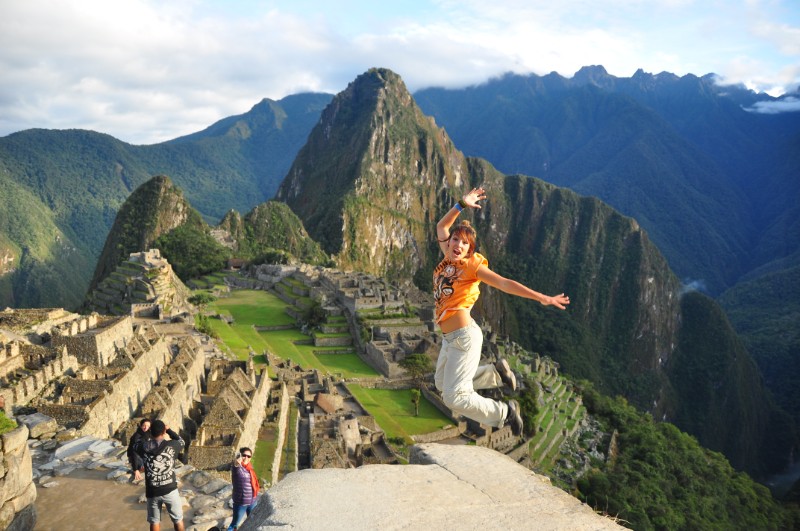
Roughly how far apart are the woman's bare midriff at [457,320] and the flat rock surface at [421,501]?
1802mm

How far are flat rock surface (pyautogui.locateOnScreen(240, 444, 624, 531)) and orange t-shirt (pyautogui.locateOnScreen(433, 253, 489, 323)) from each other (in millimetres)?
2013

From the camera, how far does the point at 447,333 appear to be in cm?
697

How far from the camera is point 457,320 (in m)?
6.88

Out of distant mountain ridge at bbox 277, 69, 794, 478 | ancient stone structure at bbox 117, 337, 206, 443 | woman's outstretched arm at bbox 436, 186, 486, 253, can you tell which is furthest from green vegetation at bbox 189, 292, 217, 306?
distant mountain ridge at bbox 277, 69, 794, 478

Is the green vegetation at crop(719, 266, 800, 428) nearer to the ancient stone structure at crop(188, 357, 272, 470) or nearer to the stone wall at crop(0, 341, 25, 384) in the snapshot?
the ancient stone structure at crop(188, 357, 272, 470)

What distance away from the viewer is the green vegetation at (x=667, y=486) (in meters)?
33.4

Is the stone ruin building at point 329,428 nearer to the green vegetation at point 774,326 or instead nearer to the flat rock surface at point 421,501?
the flat rock surface at point 421,501

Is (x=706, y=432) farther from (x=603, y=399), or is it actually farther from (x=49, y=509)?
(x=49, y=509)

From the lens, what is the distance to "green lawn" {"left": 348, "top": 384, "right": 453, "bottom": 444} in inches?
1140

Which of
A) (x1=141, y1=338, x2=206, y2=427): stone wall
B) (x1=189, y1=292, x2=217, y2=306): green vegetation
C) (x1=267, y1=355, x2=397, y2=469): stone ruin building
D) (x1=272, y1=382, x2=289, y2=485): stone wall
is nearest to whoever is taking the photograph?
(x1=141, y1=338, x2=206, y2=427): stone wall

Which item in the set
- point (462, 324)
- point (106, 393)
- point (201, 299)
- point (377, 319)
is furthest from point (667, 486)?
point (201, 299)

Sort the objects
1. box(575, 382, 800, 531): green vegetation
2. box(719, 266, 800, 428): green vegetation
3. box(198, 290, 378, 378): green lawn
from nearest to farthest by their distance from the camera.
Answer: box(575, 382, 800, 531): green vegetation < box(198, 290, 378, 378): green lawn < box(719, 266, 800, 428): green vegetation

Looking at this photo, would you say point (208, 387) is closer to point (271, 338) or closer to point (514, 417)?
point (514, 417)

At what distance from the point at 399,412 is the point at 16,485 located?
85.8ft
